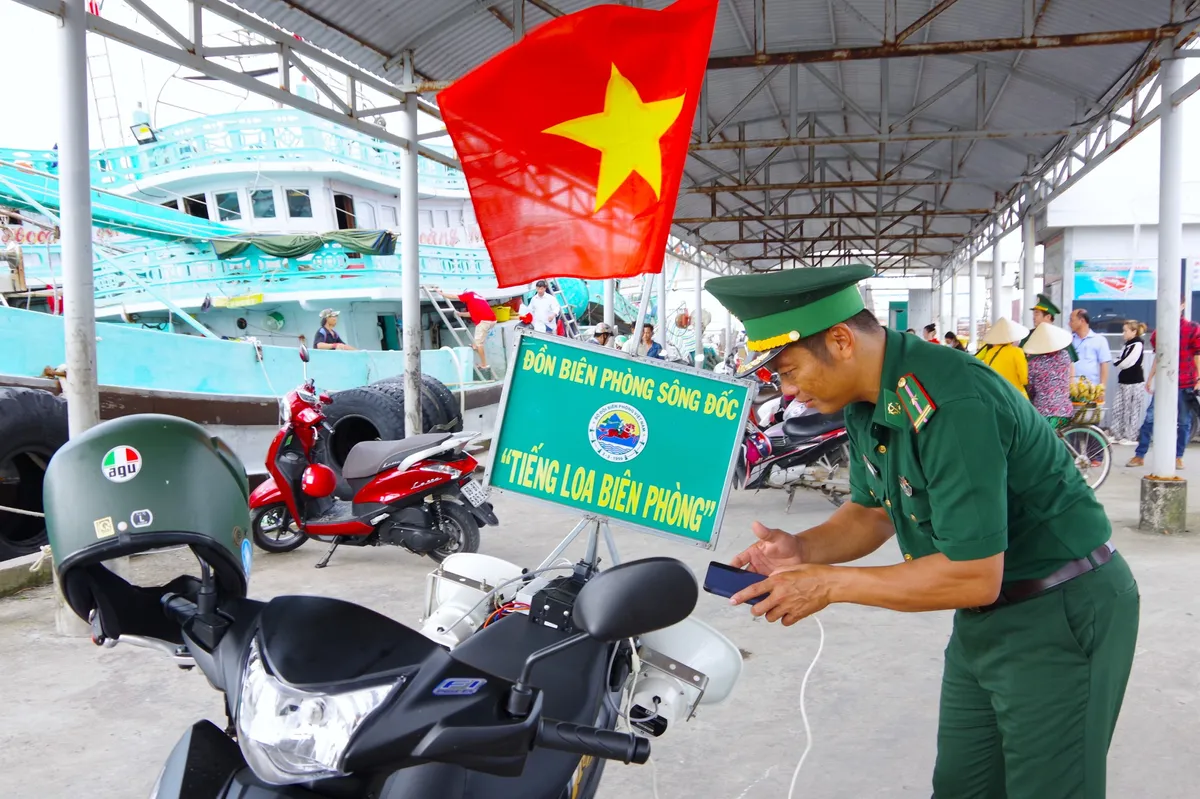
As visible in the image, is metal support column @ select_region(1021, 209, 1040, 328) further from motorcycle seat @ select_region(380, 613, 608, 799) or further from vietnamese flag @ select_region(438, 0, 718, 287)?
motorcycle seat @ select_region(380, 613, 608, 799)

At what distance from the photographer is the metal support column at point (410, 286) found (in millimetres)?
7828

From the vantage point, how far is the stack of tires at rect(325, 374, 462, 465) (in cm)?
834

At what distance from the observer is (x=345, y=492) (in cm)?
655

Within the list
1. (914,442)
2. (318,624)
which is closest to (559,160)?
(914,442)

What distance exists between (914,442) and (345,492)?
18.0 feet

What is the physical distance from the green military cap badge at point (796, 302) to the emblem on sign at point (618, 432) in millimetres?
1257

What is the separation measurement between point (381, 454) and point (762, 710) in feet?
11.0

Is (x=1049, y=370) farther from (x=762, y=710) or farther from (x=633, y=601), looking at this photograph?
(x=633, y=601)

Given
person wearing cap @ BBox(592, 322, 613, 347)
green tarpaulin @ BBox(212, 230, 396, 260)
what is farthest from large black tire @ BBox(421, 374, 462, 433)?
green tarpaulin @ BBox(212, 230, 396, 260)

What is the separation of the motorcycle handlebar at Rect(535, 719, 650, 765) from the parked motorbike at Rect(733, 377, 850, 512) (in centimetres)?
599

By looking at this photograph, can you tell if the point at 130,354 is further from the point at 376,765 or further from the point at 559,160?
the point at 376,765

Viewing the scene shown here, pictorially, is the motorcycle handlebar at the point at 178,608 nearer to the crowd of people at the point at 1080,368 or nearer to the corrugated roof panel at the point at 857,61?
the crowd of people at the point at 1080,368

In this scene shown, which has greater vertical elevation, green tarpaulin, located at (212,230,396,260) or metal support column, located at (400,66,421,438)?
green tarpaulin, located at (212,230,396,260)

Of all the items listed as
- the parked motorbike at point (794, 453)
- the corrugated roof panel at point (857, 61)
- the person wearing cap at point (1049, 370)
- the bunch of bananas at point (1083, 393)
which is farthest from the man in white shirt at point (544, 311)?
the bunch of bananas at point (1083, 393)
